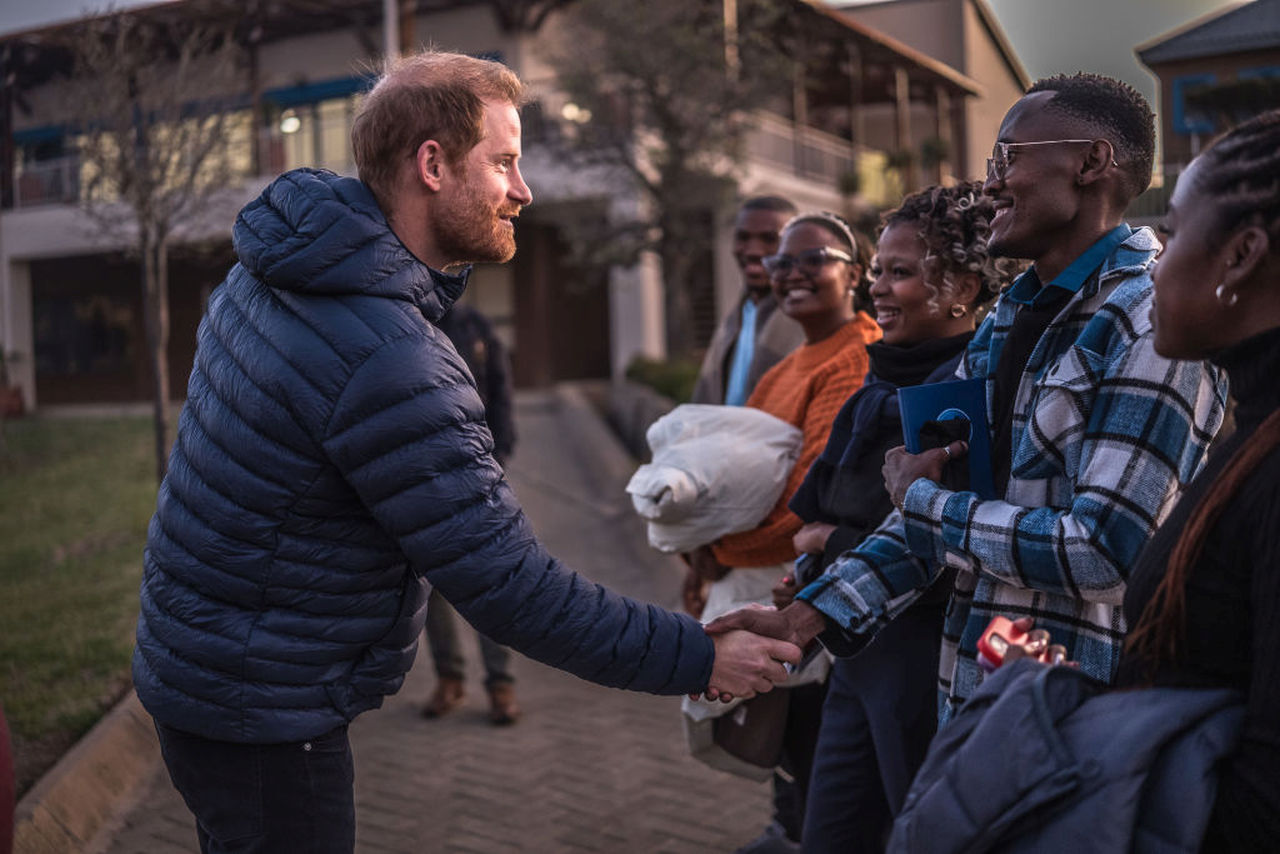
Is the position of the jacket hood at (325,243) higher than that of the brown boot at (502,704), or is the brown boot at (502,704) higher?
the jacket hood at (325,243)

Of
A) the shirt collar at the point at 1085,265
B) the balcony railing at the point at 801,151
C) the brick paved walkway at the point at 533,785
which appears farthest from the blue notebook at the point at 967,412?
the balcony railing at the point at 801,151

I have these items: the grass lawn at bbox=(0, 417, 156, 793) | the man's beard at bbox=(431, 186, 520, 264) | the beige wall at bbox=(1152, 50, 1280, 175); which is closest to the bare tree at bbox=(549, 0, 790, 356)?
the grass lawn at bbox=(0, 417, 156, 793)

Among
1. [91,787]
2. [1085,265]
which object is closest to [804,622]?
[1085,265]

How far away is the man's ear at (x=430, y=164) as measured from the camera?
2.44 meters

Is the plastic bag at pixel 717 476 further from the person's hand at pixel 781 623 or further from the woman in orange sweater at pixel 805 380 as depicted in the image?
the person's hand at pixel 781 623

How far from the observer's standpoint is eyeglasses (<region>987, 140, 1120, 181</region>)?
2.36 metres

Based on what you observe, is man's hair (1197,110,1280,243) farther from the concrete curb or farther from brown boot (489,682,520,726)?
brown boot (489,682,520,726)

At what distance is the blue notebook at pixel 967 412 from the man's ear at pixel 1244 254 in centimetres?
84

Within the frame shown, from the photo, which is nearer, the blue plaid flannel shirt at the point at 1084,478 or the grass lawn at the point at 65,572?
the blue plaid flannel shirt at the point at 1084,478

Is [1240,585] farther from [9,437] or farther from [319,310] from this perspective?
[9,437]

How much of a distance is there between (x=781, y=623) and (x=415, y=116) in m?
1.32

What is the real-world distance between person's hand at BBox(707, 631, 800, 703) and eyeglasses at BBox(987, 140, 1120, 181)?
1.07 m

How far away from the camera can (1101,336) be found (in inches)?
88.1

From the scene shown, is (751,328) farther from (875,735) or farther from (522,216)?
(522,216)
